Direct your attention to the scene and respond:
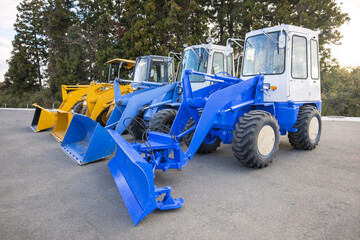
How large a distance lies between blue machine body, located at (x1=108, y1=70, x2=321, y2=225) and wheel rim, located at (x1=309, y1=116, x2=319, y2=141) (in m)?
0.47

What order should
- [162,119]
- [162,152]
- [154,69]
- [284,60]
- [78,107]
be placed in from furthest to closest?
1. [78,107]
2. [154,69]
3. [162,119]
4. [284,60]
5. [162,152]

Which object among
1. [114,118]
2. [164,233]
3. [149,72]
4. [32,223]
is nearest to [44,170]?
[114,118]

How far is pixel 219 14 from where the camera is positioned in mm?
20125

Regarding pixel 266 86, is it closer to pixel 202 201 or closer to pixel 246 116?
pixel 246 116

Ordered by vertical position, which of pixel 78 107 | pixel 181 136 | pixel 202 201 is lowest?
pixel 202 201

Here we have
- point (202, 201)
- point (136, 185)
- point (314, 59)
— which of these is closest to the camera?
point (136, 185)

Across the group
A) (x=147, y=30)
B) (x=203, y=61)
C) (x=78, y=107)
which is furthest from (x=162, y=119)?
(x=147, y=30)

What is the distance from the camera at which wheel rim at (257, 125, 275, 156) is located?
427 cm

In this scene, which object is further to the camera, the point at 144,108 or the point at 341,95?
the point at 341,95

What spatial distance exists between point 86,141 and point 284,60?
14.9ft

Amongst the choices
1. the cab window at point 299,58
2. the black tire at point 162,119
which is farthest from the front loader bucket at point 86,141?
the cab window at point 299,58

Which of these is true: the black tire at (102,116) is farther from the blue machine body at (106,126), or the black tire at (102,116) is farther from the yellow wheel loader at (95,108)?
the blue machine body at (106,126)

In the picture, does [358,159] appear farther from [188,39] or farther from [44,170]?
[188,39]

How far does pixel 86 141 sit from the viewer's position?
5.73 metres
